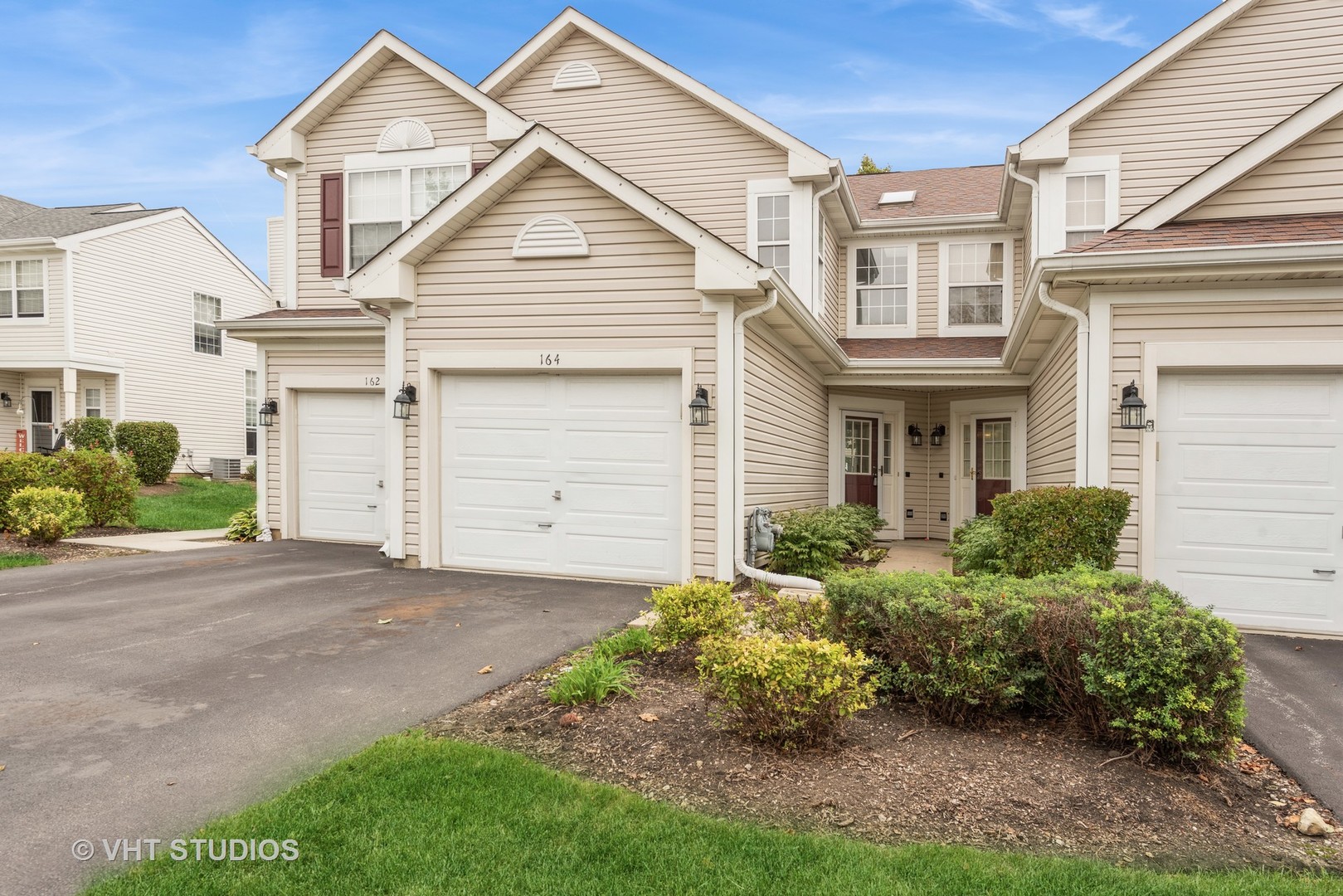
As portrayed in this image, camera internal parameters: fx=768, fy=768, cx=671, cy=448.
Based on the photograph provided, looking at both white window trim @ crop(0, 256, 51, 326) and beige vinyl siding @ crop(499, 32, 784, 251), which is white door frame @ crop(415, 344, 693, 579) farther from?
white window trim @ crop(0, 256, 51, 326)

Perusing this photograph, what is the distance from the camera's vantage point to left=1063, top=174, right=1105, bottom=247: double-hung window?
35.0ft

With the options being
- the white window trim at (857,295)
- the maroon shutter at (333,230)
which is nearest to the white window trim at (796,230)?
the white window trim at (857,295)

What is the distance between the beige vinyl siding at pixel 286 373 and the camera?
11.1m

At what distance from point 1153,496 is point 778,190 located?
6818 mm

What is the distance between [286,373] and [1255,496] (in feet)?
39.1

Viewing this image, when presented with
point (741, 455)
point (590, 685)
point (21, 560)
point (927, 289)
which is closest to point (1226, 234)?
point (741, 455)

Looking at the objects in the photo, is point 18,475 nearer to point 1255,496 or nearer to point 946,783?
point 946,783

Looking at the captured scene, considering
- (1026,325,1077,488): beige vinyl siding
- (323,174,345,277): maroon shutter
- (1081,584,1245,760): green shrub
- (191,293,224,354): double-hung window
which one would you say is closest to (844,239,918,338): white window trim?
(1026,325,1077,488): beige vinyl siding

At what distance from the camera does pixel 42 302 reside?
63.0 feet

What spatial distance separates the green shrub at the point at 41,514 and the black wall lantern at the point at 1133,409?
1282cm

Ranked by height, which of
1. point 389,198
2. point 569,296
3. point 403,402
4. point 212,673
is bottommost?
point 212,673

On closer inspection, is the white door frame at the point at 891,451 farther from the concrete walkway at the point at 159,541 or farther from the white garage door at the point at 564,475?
the concrete walkway at the point at 159,541

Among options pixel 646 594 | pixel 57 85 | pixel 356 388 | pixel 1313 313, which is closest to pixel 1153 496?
pixel 1313 313

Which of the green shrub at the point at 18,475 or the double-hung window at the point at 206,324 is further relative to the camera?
the double-hung window at the point at 206,324
